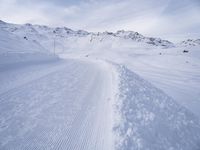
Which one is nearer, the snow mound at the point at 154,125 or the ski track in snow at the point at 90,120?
the ski track in snow at the point at 90,120

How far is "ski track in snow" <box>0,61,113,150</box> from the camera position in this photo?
4.91m

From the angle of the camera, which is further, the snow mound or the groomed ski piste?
the snow mound

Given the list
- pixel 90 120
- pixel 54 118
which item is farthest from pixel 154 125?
pixel 54 118

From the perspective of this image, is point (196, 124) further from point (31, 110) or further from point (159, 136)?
point (31, 110)

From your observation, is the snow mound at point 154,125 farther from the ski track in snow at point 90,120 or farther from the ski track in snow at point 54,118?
the ski track in snow at point 54,118

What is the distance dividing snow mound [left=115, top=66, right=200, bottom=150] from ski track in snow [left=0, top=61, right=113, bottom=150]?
50 centimetres

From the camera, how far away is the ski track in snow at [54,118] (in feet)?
16.1

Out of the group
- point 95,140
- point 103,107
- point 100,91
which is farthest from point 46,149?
point 100,91

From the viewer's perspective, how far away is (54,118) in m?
5.95

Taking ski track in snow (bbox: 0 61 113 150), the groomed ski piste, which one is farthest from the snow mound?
ski track in snow (bbox: 0 61 113 150)

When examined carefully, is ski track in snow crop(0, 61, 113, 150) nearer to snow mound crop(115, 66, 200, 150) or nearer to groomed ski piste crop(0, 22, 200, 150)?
groomed ski piste crop(0, 22, 200, 150)

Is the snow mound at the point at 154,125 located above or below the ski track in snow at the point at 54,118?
above

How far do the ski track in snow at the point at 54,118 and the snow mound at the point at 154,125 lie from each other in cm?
50

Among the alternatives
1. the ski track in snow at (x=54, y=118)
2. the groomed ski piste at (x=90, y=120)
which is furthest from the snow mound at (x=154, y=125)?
the ski track in snow at (x=54, y=118)
